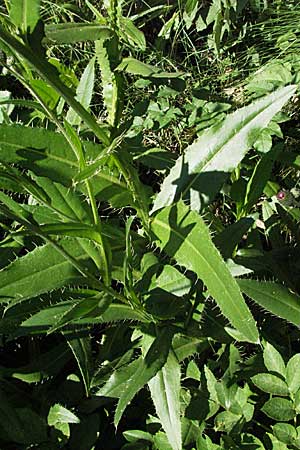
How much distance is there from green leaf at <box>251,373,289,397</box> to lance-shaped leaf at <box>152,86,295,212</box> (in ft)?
1.15

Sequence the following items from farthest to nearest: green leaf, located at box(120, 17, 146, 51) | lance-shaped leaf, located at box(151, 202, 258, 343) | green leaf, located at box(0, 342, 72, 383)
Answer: green leaf, located at box(120, 17, 146, 51), green leaf, located at box(0, 342, 72, 383), lance-shaped leaf, located at box(151, 202, 258, 343)

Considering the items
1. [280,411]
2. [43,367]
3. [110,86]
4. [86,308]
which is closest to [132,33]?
[110,86]

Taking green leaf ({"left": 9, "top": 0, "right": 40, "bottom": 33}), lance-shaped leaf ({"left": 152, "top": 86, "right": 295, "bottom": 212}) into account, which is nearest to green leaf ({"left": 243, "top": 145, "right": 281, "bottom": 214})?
lance-shaped leaf ({"left": 152, "top": 86, "right": 295, "bottom": 212})

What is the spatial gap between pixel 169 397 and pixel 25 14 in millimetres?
761

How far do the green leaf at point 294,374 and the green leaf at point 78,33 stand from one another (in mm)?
759

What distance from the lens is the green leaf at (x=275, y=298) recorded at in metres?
1.39

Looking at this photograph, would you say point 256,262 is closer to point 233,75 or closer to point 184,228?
point 184,228

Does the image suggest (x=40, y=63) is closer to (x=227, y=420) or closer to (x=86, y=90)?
(x=86, y=90)

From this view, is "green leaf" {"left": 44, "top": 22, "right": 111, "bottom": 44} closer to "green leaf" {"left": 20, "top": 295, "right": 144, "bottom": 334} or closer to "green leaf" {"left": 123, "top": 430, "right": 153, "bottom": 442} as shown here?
"green leaf" {"left": 20, "top": 295, "right": 144, "bottom": 334}

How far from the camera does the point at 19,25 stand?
3.39ft

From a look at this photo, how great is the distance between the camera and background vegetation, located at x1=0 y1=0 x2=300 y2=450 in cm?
121

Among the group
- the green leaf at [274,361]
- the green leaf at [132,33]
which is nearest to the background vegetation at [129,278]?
the green leaf at [274,361]

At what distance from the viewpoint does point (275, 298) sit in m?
1.40

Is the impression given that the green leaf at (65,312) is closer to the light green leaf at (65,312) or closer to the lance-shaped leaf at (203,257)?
the light green leaf at (65,312)
